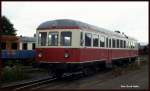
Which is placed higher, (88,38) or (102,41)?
(88,38)

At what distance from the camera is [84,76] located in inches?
627

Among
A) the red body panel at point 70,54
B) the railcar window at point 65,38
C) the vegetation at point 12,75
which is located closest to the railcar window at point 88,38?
the red body panel at point 70,54

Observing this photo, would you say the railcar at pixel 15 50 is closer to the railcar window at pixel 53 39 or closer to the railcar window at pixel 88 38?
the railcar window at pixel 53 39

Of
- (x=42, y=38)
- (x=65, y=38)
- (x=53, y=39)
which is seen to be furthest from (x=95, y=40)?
(x=42, y=38)

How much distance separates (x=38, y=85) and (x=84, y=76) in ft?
11.9

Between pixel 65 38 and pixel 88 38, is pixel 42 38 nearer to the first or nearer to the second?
pixel 65 38

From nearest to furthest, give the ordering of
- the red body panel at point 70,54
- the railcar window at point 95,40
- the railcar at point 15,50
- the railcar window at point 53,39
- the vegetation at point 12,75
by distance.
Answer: the red body panel at point 70,54, the railcar window at point 53,39, the vegetation at point 12,75, the railcar window at point 95,40, the railcar at point 15,50

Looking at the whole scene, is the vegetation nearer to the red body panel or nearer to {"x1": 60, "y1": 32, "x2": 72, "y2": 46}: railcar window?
the red body panel

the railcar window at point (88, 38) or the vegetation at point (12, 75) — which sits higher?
the railcar window at point (88, 38)

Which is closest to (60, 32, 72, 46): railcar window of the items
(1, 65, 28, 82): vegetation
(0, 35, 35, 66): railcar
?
(1, 65, 28, 82): vegetation

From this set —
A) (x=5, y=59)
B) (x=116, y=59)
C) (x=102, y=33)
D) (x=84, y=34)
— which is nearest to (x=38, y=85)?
(x=84, y=34)

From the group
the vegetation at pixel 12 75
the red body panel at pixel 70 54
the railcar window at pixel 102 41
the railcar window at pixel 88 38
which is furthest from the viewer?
the railcar window at pixel 102 41

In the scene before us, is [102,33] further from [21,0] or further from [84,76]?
[21,0]

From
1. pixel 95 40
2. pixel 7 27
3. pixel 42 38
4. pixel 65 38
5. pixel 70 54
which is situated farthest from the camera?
pixel 7 27
